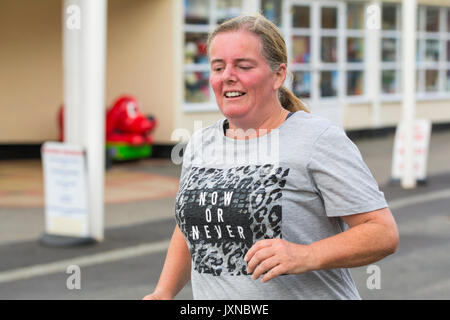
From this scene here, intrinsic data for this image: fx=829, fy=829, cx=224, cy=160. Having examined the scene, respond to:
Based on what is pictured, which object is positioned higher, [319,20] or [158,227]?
[319,20]

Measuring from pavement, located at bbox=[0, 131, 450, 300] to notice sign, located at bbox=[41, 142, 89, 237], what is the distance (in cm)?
30

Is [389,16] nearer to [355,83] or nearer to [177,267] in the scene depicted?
[355,83]

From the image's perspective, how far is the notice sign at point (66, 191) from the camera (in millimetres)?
8578

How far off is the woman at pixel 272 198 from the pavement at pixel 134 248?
396cm

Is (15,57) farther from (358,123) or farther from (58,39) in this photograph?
(358,123)

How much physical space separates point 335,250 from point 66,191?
6.64 m

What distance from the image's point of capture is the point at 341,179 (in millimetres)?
2434

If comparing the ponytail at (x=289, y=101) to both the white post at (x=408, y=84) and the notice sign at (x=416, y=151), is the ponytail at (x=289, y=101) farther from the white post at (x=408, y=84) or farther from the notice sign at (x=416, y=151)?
the notice sign at (x=416, y=151)

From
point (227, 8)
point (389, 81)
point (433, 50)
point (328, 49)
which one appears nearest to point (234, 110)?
point (227, 8)

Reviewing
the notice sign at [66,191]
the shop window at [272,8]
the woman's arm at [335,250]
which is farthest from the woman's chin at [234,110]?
the shop window at [272,8]

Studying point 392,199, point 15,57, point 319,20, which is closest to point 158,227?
point 392,199

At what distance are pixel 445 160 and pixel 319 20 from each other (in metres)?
5.67

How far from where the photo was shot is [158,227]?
9.53 meters

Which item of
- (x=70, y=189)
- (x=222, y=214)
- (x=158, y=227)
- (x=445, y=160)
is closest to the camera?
(x=222, y=214)
